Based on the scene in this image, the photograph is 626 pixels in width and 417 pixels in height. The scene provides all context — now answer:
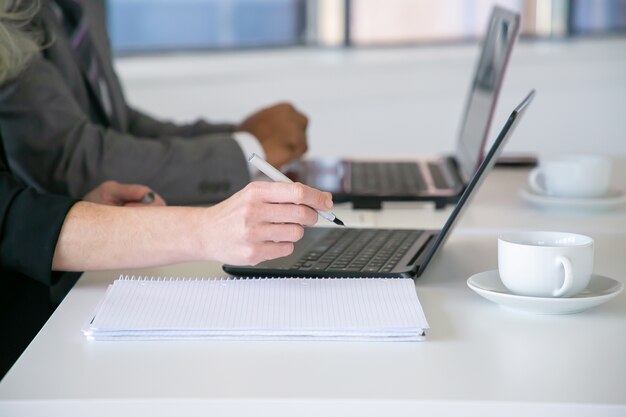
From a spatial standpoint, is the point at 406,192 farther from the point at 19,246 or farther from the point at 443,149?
the point at 443,149

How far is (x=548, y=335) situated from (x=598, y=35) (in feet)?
9.44

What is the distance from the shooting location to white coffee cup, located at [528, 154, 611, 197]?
1.53 meters

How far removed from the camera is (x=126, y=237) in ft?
3.54

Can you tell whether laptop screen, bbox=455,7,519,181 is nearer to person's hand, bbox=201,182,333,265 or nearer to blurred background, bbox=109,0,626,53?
person's hand, bbox=201,182,333,265

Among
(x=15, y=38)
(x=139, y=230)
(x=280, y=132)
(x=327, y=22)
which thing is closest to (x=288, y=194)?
(x=139, y=230)

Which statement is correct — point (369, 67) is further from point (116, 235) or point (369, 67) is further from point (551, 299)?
point (551, 299)

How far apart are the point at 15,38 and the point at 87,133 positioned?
0.20 meters

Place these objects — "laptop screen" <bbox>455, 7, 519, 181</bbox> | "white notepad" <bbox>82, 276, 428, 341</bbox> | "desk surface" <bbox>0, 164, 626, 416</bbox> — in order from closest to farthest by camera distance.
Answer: "desk surface" <bbox>0, 164, 626, 416</bbox> → "white notepad" <bbox>82, 276, 428, 341</bbox> → "laptop screen" <bbox>455, 7, 519, 181</bbox>

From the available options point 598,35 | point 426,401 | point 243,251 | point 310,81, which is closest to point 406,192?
point 243,251

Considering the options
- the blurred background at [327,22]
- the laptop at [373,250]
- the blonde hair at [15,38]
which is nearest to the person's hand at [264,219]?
the laptop at [373,250]

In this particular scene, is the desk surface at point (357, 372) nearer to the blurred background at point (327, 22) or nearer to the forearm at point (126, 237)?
the forearm at point (126, 237)

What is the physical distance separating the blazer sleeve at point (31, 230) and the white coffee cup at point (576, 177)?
2.56ft

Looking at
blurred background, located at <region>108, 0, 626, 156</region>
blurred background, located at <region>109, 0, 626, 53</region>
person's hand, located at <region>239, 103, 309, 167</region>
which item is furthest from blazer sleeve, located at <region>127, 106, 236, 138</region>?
blurred background, located at <region>109, 0, 626, 53</region>

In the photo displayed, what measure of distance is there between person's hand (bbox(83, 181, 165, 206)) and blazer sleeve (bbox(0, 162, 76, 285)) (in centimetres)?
22
